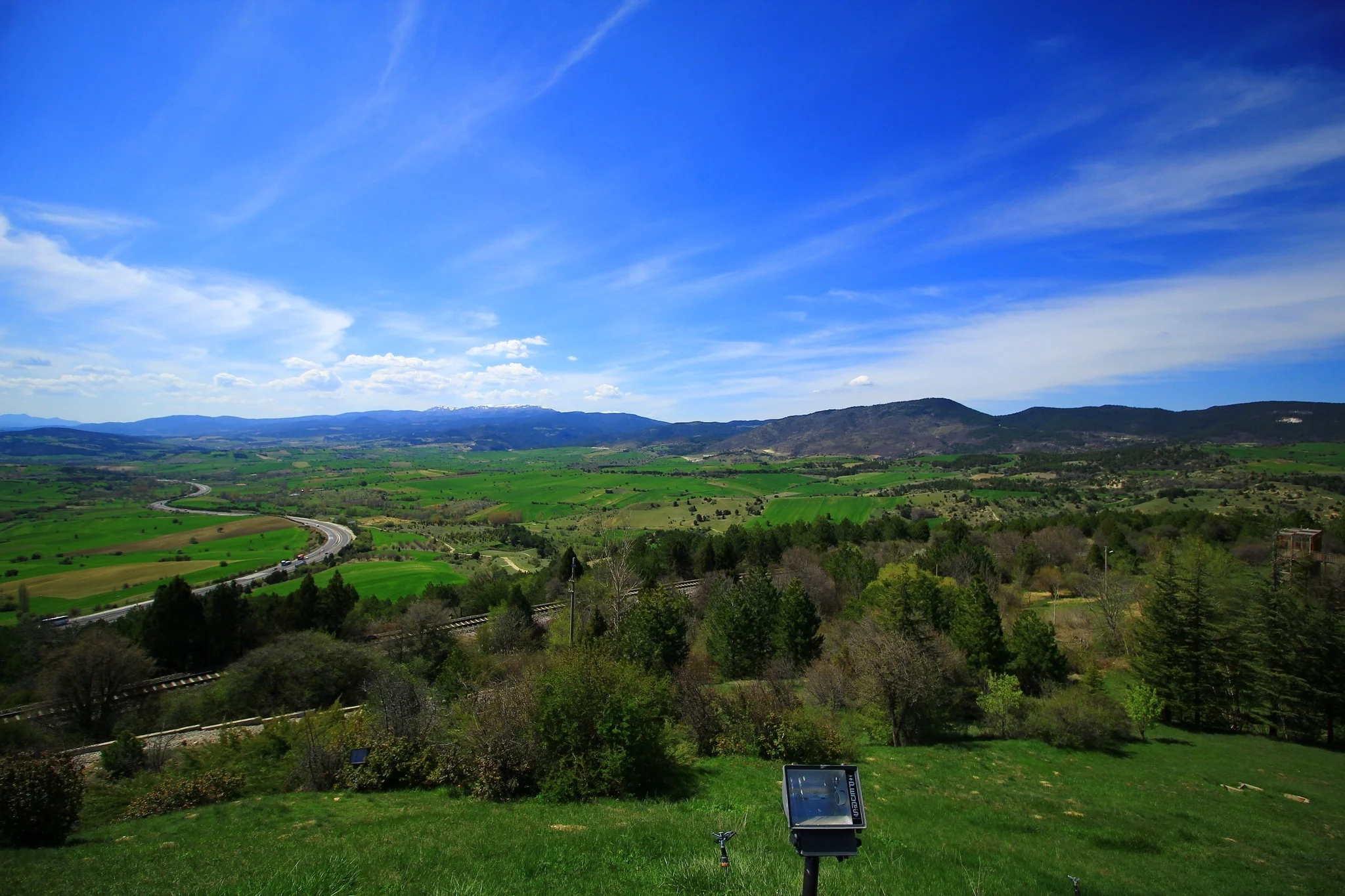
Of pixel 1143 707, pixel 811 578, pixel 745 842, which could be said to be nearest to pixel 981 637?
pixel 1143 707

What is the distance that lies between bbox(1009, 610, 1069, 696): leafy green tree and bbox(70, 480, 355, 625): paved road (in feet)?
190

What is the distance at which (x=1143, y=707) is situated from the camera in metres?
27.3

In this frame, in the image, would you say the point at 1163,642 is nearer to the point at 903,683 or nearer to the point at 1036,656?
the point at 1036,656

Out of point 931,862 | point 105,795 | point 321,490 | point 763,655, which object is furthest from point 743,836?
point 321,490

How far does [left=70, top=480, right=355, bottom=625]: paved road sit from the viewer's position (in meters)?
49.0

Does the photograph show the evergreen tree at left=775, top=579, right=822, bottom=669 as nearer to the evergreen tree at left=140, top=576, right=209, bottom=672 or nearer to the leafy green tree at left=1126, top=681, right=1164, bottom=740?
the leafy green tree at left=1126, top=681, right=1164, bottom=740

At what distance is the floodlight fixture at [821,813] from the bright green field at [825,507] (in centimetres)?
8863

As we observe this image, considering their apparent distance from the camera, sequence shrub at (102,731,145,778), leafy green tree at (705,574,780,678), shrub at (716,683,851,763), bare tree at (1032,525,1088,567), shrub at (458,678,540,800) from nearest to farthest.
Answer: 1. shrub at (458,678,540,800)
2. shrub at (716,683,851,763)
3. shrub at (102,731,145,778)
4. leafy green tree at (705,574,780,678)
5. bare tree at (1032,525,1088,567)

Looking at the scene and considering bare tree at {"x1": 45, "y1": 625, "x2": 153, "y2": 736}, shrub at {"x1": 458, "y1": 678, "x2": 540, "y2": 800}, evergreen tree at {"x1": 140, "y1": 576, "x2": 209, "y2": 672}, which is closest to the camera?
shrub at {"x1": 458, "y1": 678, "x2": 540, "y2": 800}

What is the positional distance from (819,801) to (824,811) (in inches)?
2.5

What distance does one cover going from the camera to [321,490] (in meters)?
143

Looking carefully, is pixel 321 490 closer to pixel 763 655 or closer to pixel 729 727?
pixel 763 655

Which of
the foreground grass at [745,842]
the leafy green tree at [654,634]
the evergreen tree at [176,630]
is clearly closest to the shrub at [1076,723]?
the foreground grass at [745,842]

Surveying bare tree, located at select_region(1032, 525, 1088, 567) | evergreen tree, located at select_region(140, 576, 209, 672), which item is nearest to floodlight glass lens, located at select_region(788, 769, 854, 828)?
evergreen tree, located at select_region(140, 576, 209, 672)
